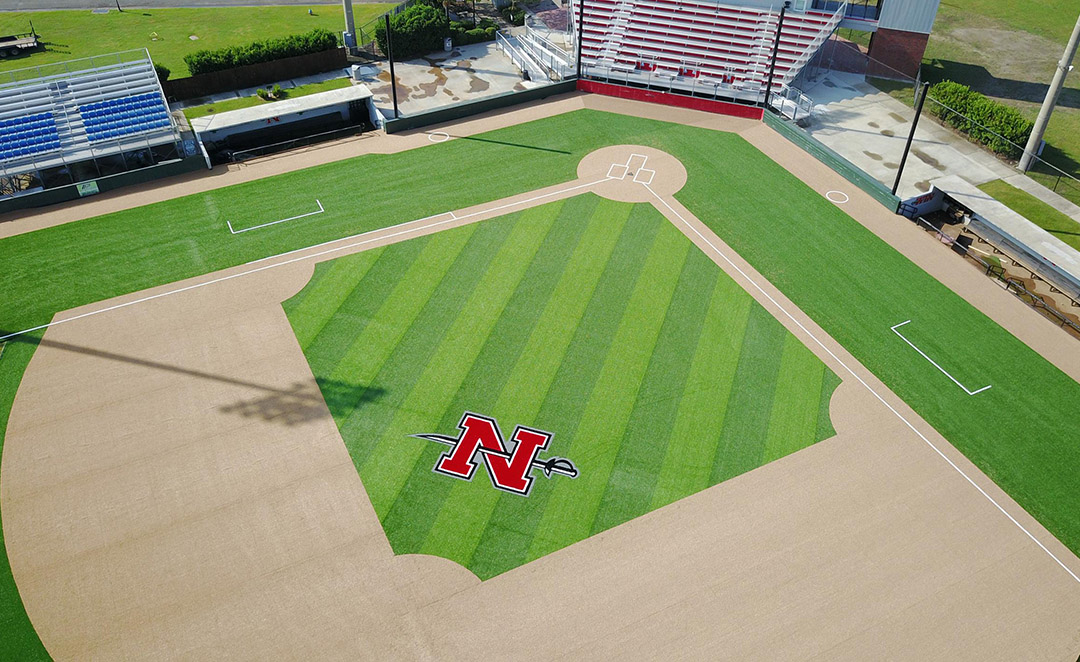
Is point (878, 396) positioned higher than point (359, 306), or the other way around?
point (359, 306)

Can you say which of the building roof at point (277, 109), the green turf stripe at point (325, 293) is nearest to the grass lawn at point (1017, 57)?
the building roof at point (277, 109)

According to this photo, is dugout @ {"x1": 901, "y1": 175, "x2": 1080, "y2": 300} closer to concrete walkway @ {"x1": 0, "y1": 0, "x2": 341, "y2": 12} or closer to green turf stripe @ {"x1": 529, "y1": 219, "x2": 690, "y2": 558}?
green turf stripe @ {"x1": 529, "y1": 219, "x2": 690, "y2": 558}

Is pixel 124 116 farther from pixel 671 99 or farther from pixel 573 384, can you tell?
pixel 671 99

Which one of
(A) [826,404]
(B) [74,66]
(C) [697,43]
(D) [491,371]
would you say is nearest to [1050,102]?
(C) [697,43]

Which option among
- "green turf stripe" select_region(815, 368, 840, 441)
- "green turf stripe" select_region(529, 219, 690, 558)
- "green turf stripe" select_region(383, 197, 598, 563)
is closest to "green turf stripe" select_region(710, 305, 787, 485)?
"green turf stripe" select_region(815, 368, 840, 441)

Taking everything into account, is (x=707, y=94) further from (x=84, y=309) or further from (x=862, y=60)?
(x=84, y=309)
